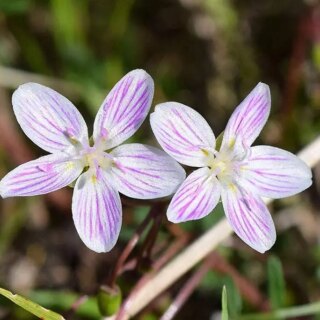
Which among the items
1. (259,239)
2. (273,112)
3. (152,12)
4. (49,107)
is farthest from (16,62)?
(259,239)

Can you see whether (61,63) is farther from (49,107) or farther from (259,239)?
(259,239)

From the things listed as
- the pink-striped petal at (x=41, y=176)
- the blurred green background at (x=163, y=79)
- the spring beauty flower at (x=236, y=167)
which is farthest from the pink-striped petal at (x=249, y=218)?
the blurred green background at (x=163, y=79)

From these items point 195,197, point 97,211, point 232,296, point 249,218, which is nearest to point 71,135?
point 97,211

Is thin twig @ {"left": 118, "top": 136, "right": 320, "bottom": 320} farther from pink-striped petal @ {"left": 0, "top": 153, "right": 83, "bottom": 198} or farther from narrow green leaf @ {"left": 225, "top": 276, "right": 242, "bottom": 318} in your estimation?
pink-striped petal @ {"left": 0, "top": 153, "right": 83, "bottom": 198}

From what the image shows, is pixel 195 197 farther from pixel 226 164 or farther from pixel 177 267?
pixel 177 267

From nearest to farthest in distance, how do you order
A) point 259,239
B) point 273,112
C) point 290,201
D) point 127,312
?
point 259,239 → point 127,312 → point 290,201 → point 273,112

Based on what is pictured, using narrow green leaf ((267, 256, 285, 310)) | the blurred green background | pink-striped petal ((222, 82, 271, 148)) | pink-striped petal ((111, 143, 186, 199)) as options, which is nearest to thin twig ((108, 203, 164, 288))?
pink-striped petal ((111, 143, 186, 199))

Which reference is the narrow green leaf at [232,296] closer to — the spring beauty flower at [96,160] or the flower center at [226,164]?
the flower center at [226,164]
